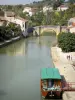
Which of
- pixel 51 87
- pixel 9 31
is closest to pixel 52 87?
pixel 51 87

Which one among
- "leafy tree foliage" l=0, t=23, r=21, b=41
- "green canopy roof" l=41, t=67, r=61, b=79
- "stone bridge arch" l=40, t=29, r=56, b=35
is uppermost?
"green canopy roof" l=41, t=67, r=61, b=79

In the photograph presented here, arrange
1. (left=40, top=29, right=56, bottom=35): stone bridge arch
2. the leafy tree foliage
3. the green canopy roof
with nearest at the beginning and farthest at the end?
the green canopy roof
the leafy tree foliage
(left=40, top=29, right=56, bottom=35): stone bridge arch

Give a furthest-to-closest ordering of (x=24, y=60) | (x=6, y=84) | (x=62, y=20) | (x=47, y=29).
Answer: (x=62, y=20) < (x=47, y=29) < (x=24, y=60) < (x=6, y=84)

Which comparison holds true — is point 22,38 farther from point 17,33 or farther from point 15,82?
point 15,82

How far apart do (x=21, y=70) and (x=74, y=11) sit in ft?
129

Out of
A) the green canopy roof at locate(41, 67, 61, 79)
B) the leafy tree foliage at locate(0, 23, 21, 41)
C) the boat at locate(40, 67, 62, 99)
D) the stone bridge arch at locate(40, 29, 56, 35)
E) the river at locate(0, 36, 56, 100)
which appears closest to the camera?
the boat at locate(40, 67, 62, 99)

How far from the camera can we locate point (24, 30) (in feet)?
149

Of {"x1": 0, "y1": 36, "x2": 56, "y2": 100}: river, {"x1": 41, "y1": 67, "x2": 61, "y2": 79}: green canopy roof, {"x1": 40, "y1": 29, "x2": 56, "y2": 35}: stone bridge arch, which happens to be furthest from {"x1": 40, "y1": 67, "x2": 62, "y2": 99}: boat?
{"x1": 40, "y1": 29, "x2": 56, "y2": 35}: stone bridge arch

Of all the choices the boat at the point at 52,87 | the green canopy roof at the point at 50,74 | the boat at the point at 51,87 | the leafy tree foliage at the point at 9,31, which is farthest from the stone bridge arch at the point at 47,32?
the boat at the point at 51,87

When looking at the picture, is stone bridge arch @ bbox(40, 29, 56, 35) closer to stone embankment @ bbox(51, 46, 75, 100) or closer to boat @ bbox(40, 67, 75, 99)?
stone embankment @ bbox(51, 46, 75, 100)

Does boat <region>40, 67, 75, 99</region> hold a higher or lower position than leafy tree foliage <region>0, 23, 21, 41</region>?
higher

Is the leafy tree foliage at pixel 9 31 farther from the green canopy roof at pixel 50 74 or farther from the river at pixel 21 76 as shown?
the green canopy roof at pixel 50 74

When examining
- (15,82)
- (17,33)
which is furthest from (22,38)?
(15,82)

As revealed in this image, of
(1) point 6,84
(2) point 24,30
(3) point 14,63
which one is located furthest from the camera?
(2) point 24,30
